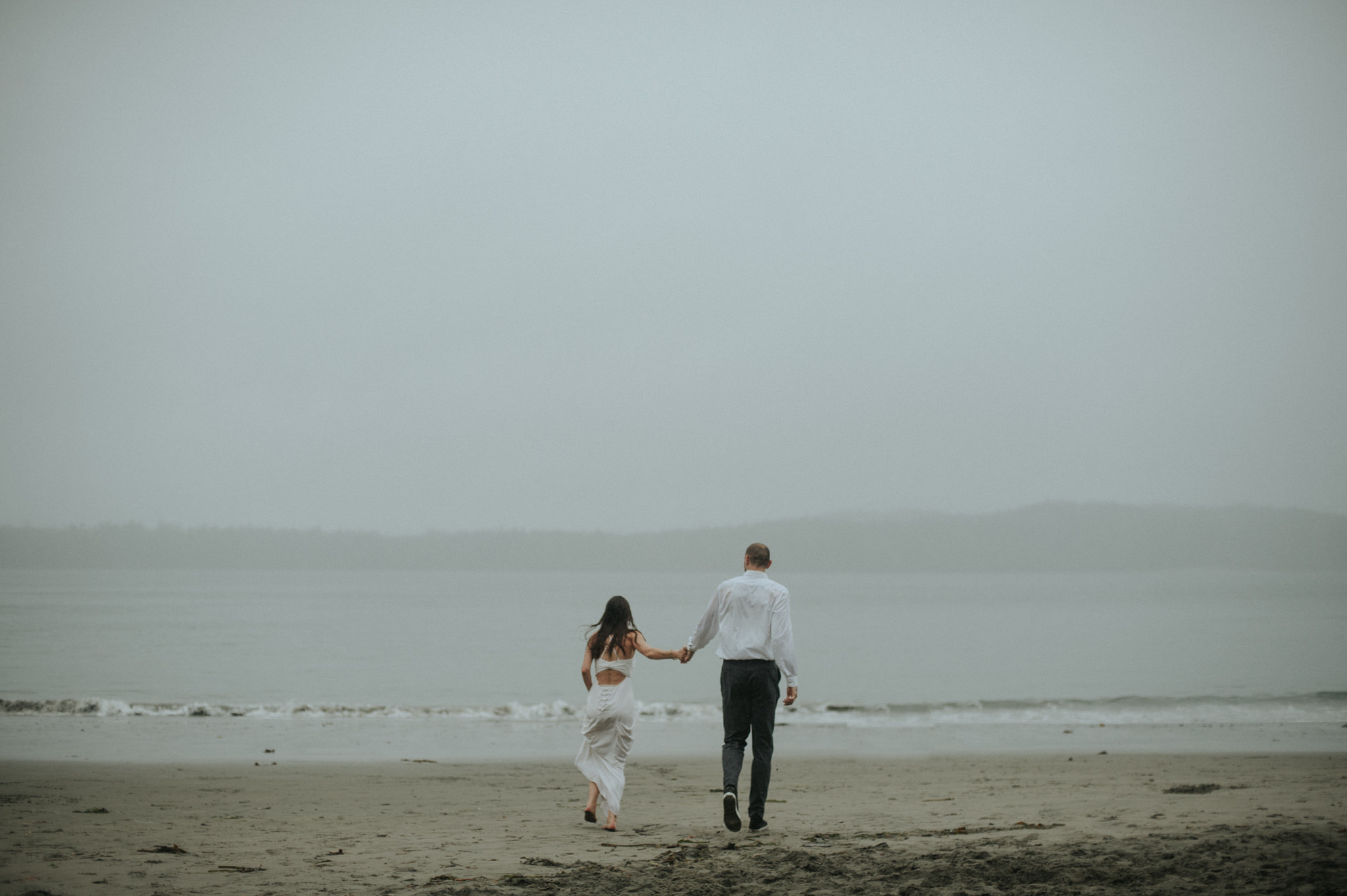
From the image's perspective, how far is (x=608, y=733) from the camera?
7242 mm

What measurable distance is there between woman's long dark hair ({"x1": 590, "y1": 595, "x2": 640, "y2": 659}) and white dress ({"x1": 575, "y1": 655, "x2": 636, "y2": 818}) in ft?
0.45

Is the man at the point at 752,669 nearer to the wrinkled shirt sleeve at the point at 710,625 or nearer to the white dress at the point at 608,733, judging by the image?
the wrinkled shirt sleeve at the point at 710,625

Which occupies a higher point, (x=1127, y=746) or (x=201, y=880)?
(x=201, y=880)

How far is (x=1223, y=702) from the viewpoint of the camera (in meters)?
21.4

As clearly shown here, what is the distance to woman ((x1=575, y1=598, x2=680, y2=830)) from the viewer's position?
7.14 m

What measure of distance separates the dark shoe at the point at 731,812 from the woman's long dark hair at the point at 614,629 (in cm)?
144

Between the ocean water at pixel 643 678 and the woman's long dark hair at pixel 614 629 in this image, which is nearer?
the woman's long dark hair at pixel 614 629

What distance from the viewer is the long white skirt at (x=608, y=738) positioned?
7.22 meters

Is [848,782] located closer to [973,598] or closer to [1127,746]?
[1127,746]

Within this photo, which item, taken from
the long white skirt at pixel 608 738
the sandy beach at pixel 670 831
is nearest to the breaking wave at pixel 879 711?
the sandy beach at pixel 670 831

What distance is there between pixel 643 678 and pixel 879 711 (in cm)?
1040

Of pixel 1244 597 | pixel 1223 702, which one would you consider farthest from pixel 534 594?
pixel 1223 702

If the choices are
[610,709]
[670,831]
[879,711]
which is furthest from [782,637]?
[879,711]

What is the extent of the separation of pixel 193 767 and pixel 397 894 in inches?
309
